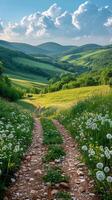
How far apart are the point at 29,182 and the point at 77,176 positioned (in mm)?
1468

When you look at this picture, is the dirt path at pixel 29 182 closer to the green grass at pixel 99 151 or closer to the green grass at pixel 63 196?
→ the green grass at pixel 63 196

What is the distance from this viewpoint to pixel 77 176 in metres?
11.5

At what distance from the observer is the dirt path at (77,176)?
32.1 ft

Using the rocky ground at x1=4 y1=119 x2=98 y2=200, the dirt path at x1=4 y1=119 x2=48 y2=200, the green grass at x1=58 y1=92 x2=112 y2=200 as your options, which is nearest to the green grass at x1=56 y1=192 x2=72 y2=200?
the rocky ground at x1=4 y1=119 x2=98 y2=200

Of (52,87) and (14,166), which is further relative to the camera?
(52,87)

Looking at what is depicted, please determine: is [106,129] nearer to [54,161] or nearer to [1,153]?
[54,161]

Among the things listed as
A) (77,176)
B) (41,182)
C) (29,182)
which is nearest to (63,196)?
(41,182)

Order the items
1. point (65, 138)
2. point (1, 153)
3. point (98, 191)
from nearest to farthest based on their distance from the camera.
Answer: point (98, 191) → point (1, 153) → point (65, 138)

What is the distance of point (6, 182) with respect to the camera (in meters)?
10.5

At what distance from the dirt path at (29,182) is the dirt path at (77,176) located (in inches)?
31.8

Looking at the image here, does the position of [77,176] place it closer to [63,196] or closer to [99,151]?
[99,151]

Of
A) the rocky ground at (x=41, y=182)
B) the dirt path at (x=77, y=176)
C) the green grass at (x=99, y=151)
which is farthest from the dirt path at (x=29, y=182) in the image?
the green grass at (x=99, y=151)

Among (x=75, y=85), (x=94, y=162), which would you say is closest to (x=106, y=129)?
(x=94, y=162)

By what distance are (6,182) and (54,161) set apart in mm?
3201
